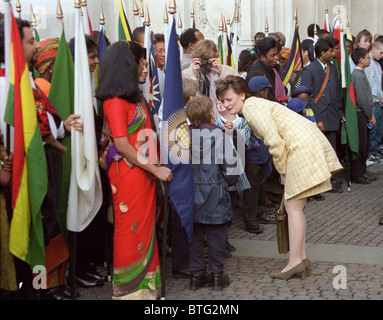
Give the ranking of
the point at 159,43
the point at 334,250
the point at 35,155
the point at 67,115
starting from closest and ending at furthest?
the point at 35,155
the point at 67,115
the point at 334,250
the point at 159,43

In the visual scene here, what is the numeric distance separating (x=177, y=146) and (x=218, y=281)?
120 cm

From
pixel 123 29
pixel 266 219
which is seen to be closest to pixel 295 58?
pixel 266 219

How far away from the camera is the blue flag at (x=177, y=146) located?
526cm

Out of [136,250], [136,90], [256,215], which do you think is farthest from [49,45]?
[256,215]

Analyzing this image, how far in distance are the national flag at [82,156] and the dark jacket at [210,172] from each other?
0.84 meters

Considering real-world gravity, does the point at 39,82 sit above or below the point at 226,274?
above

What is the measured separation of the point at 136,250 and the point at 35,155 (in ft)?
3.43

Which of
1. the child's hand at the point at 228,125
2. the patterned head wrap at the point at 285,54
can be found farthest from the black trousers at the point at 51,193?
the patterned head wrap at the point at 285,54

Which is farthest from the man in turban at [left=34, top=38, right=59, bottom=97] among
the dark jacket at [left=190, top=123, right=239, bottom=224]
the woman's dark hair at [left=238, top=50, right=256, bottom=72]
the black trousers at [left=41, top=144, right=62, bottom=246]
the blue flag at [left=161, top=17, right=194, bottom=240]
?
the woman's dark hair at [left=238, top=50, right=256, bottom=72]

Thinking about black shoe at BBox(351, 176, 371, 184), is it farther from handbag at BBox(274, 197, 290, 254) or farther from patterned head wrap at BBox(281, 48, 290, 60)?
handbag at BBox(274, 197, 290, 254)

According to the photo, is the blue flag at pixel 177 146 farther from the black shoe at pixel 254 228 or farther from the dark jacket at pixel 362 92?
the dark jacket at pixel 362 92

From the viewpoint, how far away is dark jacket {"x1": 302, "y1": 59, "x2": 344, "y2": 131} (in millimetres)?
9508

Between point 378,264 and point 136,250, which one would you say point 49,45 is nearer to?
point 136,250

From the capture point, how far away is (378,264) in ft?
19.9
